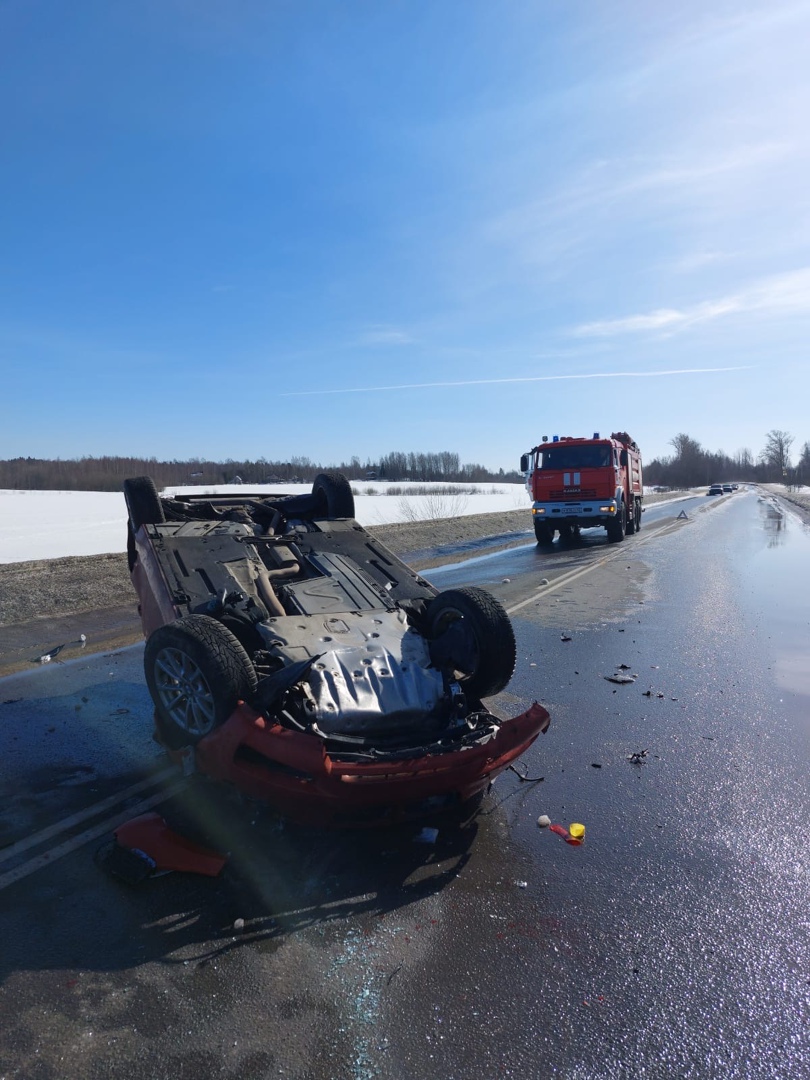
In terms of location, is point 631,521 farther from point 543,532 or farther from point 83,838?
point 83,838

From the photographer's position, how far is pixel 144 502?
6.46 m

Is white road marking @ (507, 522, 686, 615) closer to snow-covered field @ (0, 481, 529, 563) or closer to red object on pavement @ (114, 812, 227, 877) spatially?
red object on pavement @ (114, 812, 227, 877)

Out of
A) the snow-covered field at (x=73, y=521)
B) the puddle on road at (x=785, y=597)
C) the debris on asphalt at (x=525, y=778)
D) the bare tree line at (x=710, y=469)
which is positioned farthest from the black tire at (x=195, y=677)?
the bare tree line at (x=710, y=469)

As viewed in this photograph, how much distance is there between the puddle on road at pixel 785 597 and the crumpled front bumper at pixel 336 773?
4252mm

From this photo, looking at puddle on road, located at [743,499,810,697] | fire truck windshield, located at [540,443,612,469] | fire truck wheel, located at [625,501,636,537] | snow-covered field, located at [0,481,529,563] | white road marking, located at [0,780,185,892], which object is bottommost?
puddle on road, located at [743,499,810,697]

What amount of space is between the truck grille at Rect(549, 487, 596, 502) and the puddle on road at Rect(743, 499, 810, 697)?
179 inches

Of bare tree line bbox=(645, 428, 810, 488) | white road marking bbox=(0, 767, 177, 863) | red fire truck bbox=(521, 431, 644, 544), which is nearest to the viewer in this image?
white road marking bbox=(0, 767, 177, 863)

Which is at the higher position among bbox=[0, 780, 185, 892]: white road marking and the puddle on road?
bbox=[0, 780, 185, 892]: white road marking

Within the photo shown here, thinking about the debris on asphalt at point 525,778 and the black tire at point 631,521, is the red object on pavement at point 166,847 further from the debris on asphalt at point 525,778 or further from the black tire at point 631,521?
the black tire at point 631,521

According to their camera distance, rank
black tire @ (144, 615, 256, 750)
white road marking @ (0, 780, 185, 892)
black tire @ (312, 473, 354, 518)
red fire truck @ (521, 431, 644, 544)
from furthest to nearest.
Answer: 1. red fire truck @ (521, 431, 644, 544)
2. black tire @ (312, 473, 354, 518)
3. black tire @ (144, 615, 256, 750)
4. white road marking @ (0, 780, 185, 892)

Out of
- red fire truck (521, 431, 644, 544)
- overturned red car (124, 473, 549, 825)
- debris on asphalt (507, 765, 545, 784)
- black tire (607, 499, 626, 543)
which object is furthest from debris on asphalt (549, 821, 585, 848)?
black tire (607, 499, 626, 543)

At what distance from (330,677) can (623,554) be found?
15360mm

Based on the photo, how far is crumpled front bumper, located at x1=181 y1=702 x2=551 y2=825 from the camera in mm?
3412

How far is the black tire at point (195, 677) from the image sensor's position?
4016 mm
